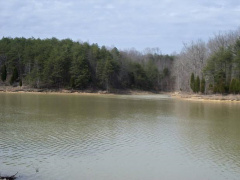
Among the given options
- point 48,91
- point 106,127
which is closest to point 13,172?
point 106,127

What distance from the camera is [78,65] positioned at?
71.1 meters

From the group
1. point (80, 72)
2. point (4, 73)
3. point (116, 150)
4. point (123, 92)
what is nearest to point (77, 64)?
point (80, 72)

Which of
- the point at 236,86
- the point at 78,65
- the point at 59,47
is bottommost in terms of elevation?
the point at 236,86

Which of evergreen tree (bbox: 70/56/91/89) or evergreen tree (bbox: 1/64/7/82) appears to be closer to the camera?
evergreen tree (bbox: 70/56/91/89)

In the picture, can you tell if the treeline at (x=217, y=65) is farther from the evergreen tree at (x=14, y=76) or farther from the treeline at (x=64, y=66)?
the evergreen tree at (x=14, y=76)

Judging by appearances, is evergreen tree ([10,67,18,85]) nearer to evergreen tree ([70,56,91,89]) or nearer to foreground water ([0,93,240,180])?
evergreen tree ([70,56,91,89])

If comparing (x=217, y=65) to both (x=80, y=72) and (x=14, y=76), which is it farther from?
(x=14, y=76)

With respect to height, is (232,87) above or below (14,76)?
below

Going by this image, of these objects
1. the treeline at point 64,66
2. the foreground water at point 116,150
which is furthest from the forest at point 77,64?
the foreground water at point 116,150

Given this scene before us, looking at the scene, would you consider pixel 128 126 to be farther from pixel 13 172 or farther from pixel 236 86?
pixel 236 86

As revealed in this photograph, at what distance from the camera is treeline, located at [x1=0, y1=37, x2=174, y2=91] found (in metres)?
70.1

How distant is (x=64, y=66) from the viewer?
71875 mm

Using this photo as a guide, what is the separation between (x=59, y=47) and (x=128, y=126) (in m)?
59.7

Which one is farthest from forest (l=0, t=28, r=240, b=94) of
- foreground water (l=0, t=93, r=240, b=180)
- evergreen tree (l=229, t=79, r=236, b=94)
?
foreground water (l=0, t=93, r=240, b=180)
